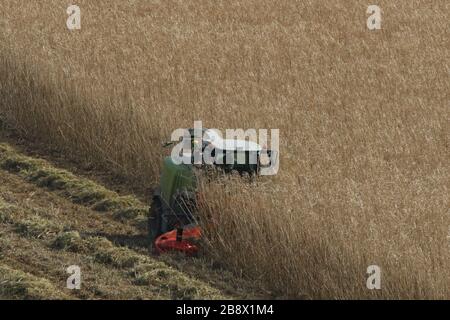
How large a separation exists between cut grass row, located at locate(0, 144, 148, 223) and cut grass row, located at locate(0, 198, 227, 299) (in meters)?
0.84

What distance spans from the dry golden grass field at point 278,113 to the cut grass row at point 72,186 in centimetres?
37

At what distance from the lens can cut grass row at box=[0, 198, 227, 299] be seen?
977cm

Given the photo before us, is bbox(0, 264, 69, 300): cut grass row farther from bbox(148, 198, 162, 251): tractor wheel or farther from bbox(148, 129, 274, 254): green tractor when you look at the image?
bbox(148, 198, 162, 251): tractor wheel

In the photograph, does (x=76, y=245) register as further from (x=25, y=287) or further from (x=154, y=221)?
(x=25, y=287)

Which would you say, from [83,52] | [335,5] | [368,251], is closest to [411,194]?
[368,251]

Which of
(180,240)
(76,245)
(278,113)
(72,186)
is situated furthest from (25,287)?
(278,113)

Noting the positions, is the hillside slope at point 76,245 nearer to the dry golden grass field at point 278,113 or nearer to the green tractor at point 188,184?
the dry golden grass field at point 278,113

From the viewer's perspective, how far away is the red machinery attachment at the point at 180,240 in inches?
424

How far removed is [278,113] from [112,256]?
4.71m

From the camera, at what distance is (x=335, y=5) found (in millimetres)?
22469

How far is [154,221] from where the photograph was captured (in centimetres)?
1143

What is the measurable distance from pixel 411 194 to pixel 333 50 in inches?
325

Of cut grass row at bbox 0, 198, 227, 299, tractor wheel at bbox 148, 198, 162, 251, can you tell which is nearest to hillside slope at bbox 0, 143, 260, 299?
cut grass row at bbox 0, 198, 227, 299

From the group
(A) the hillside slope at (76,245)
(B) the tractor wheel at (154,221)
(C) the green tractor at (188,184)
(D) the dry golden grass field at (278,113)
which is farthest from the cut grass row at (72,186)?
(C) the green tractor at (188,184)
